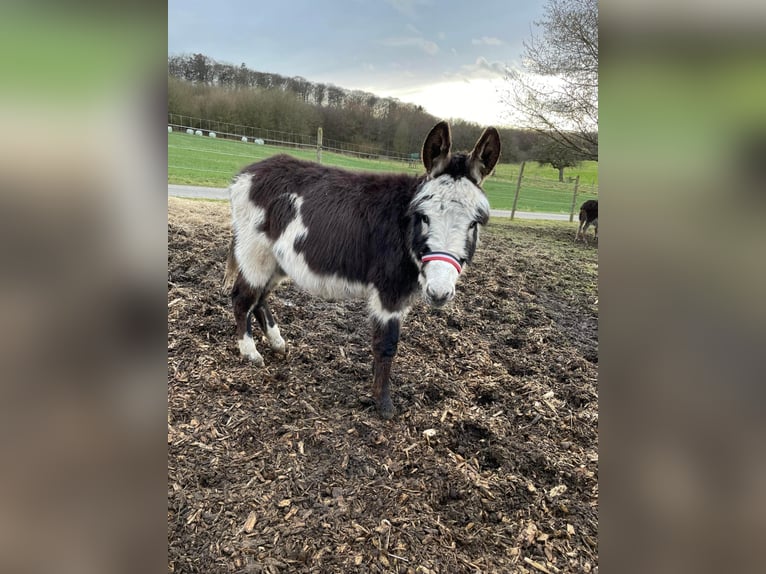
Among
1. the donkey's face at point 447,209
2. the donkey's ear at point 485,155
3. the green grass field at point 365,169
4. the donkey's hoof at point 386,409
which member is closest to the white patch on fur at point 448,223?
the donkey's face at point 447,209

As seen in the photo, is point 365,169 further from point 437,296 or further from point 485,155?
point 437,296

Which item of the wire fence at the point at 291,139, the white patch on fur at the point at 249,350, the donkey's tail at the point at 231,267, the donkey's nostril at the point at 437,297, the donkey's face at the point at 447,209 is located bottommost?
the white patch on fur at the point at 249,350

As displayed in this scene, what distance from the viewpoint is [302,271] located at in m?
2.92

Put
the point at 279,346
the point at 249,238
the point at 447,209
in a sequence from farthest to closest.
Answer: the point at 279,346 < the point at 249,238 < the point at 447,209

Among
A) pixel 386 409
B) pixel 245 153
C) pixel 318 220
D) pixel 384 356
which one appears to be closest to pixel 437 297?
pixel 384 356

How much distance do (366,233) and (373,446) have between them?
4.94ft

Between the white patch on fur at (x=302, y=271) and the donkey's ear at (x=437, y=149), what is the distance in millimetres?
1022

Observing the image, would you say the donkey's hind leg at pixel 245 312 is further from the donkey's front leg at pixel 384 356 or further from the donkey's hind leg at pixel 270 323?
the donkey's front leg at pixel 384 356

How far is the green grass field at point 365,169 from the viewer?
3.73 m

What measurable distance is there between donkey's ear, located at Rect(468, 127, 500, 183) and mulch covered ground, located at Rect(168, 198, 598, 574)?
5.76 ft

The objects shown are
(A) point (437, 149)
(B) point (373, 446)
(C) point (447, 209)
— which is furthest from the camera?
(B) point (373, 446)
